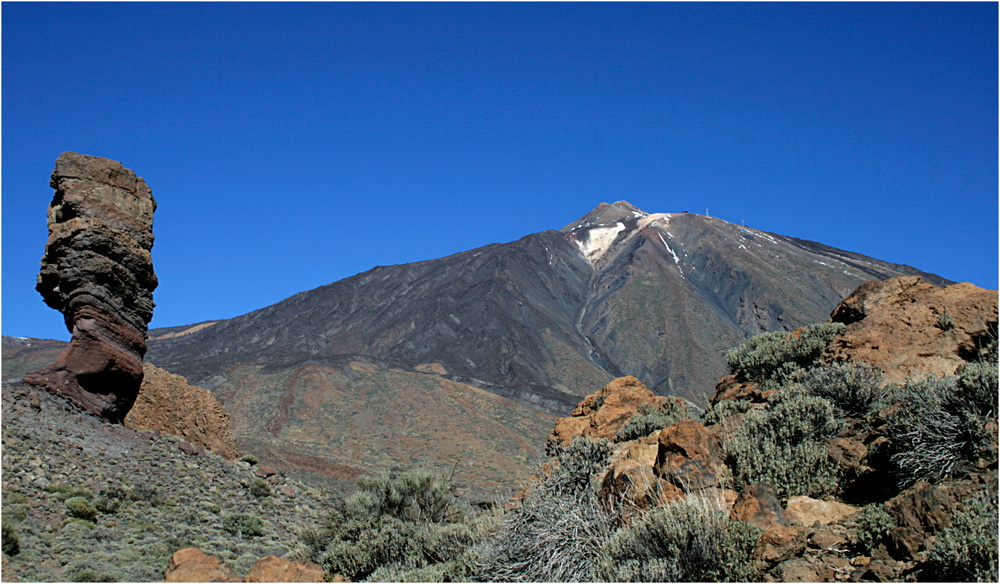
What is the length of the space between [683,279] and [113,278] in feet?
294

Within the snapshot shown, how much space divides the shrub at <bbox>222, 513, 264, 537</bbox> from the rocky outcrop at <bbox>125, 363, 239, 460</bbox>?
4254 millimetres

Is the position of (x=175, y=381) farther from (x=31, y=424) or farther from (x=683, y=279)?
→ (x=683, y=279)

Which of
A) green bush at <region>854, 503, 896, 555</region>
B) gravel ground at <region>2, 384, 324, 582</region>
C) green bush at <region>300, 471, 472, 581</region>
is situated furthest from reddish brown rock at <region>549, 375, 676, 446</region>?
green bush at <region>854, 503, 896, 555</region>

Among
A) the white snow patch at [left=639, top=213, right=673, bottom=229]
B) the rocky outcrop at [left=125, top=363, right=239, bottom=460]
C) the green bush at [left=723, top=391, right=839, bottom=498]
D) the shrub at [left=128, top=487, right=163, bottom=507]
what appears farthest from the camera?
the white snow patch at [left=639, top=213, right=673, bottom=229]

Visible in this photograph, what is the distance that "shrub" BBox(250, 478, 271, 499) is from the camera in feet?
43.5

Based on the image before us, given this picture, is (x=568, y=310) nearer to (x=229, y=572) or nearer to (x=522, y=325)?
(x=522, y=325)

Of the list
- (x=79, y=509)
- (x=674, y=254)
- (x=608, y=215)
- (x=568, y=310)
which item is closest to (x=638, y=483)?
(x=79, y=509)

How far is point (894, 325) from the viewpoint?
7.41 metres

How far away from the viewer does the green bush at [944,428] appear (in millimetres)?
3979

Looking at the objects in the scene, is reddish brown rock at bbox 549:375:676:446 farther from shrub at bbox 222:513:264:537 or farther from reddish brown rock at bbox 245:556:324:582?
shrub at bbox 222:513:264:537

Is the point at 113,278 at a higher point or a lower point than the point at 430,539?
higher

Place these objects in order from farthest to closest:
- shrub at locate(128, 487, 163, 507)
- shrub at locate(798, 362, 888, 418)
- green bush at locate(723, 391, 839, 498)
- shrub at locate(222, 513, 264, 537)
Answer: shrub at locate(222, 513, 264, 537)
shrub at locate(128, 487, 163, 507)
shrub at locate(798, 362, 888, 418)
green bush at locate(723, 391, 839, 498)

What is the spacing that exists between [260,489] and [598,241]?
358 ft

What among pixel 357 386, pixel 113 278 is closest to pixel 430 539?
pixel 113 278
